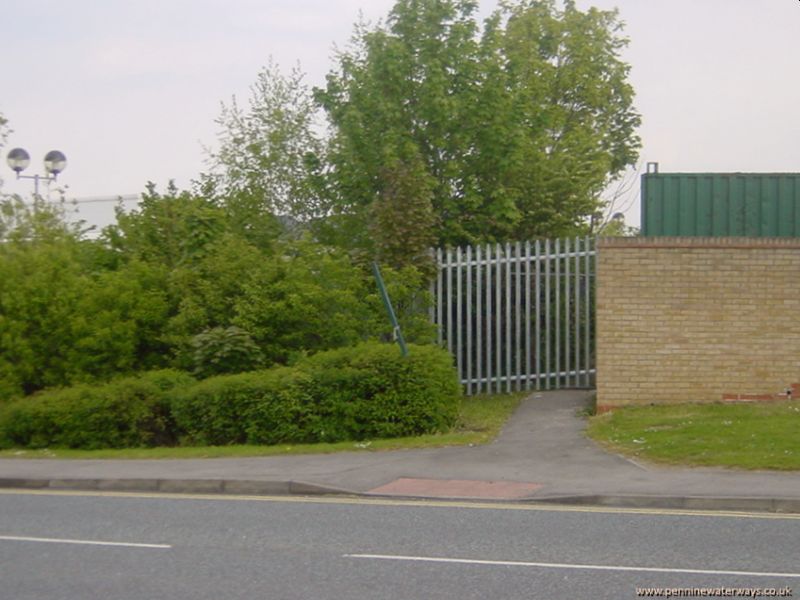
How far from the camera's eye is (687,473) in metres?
11.8

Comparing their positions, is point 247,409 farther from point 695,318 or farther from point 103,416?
point 695,318

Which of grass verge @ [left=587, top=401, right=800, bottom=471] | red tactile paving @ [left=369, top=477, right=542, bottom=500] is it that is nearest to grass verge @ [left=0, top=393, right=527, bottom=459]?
grass verge @ [left=587, top=401, right=800, bottom=471]

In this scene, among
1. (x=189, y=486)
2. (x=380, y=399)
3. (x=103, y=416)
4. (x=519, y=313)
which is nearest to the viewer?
(x=189, y=486)

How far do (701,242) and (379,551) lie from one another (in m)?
8.99

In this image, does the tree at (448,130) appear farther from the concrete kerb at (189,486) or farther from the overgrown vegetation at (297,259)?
the concrete kerb at (189,486)

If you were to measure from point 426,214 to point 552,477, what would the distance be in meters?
7.57

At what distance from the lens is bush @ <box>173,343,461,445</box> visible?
15.2 meters

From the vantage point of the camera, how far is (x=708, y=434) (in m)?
13.4

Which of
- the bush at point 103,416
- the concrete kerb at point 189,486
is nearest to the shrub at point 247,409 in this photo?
the bush at point 103,416

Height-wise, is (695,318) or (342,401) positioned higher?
(695,318)

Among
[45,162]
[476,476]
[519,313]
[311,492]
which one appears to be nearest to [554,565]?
[476,476]

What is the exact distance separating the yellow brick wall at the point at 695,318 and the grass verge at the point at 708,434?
1.40ft

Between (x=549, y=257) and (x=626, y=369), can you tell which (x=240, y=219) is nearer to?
(x=549, y=257)

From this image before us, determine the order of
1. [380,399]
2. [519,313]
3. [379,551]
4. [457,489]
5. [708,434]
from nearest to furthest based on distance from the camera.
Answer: [379,551]
[457,489]
[708,434]
[380,399]
[519,313]
